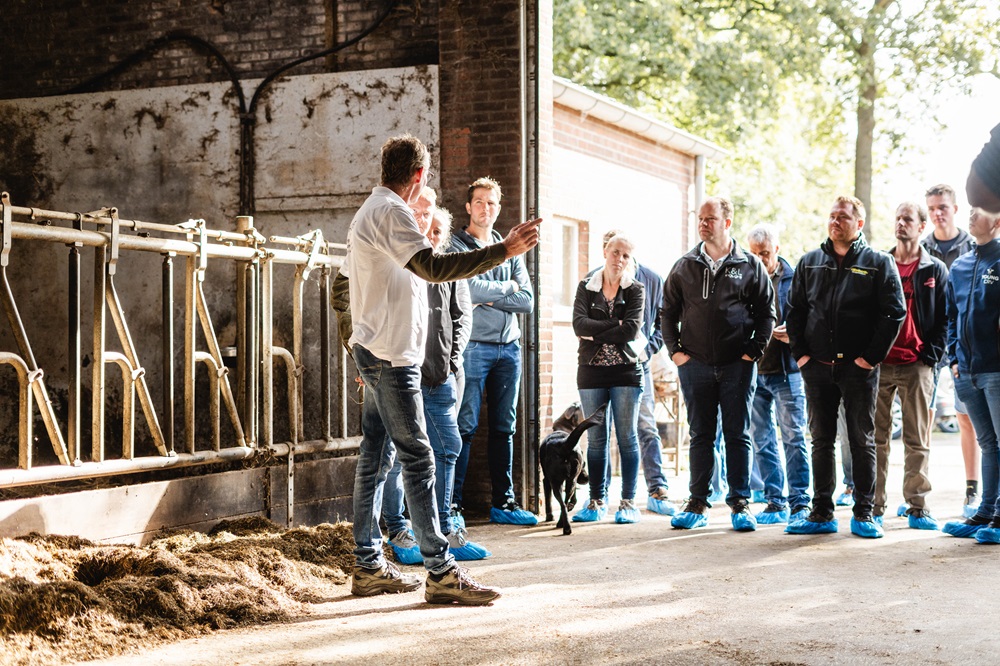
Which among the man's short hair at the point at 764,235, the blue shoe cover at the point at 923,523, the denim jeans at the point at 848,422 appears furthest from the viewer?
the man's short hair at the point at 764,235

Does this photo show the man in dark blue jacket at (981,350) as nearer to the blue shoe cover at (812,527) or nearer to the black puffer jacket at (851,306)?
the black puffer jacket at (851,306)

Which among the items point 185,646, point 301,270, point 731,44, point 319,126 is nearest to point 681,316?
point 301,270

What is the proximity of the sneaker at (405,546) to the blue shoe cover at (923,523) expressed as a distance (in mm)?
3549

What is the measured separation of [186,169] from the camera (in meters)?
9.24

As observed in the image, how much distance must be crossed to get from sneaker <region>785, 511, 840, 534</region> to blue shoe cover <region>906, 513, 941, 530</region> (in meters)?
0.60

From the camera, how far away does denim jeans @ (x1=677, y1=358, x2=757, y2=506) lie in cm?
764

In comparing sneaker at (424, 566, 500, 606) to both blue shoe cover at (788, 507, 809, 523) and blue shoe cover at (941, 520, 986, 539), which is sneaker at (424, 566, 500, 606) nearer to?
blue shoe cover at (788, 507, 809, 523)

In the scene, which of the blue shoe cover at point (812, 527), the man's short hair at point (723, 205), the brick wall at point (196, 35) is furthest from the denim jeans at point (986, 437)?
the brick wall at point (196, 35)

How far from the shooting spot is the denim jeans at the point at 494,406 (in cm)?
758

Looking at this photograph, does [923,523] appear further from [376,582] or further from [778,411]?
[376,582]

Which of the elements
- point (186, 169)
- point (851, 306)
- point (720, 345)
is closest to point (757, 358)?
point (720, 345)

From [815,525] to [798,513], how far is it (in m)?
0.38

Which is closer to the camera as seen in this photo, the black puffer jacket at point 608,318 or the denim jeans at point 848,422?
the denim jeans at point 848,422

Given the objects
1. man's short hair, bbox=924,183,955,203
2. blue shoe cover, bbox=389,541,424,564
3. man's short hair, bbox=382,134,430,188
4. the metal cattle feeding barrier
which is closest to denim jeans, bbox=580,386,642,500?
the metal cattle feeding barrier
